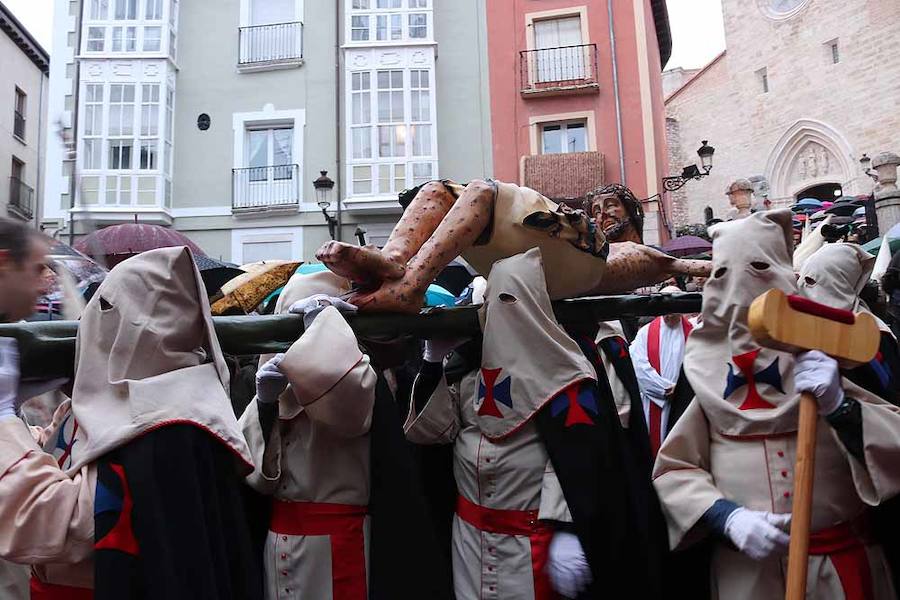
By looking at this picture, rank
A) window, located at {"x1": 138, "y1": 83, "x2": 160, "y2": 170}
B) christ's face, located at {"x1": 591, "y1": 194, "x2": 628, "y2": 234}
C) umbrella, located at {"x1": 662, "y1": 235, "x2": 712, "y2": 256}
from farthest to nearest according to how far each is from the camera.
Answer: window, located at {"x1": 138, "y1": 83, "x2": 160, "y2": 170} < umbrella, located at {"x1": 662, "y1": 235, "x2": 712, "y2": 256} < christ's face, located at {"x1": 591, "y1": 194, "x2": 628, "y2": 234}

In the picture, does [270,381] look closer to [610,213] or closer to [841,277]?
[610,213]

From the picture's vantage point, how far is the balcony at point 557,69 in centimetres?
1581

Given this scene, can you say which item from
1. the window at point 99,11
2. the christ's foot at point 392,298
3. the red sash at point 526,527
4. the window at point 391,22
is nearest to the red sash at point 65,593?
the christ's foot at point 392,298

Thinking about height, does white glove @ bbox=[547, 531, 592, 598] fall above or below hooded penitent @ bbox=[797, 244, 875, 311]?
below

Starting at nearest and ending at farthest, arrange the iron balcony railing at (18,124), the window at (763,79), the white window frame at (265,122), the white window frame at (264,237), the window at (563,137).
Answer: the white window frame at (264,237), the white window frame at (265,122), the window at (563,137), the iron balcony railing at (18,124), the window at (763,79)

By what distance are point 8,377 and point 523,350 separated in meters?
1.62

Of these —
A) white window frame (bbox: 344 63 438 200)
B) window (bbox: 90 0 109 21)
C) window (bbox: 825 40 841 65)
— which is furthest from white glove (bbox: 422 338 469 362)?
window (bbox: 825 40 841 65)

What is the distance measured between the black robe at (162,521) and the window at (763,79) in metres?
24.5

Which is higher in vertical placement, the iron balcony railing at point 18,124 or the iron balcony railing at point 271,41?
the iron balcony railing at point 271,41

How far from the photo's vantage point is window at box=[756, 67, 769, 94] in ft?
74.4

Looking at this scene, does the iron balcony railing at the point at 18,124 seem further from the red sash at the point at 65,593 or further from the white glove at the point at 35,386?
the red sash at the point at 65,593

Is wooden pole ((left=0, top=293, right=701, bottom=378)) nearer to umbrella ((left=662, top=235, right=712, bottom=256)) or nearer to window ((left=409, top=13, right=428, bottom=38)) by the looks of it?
umbrella ((left=662, top=235, right=712, bottom=256))

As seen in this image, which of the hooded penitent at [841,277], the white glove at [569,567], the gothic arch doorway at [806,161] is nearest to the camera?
the white glove at [569,567]

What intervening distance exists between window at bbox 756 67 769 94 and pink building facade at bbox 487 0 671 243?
8.46m
